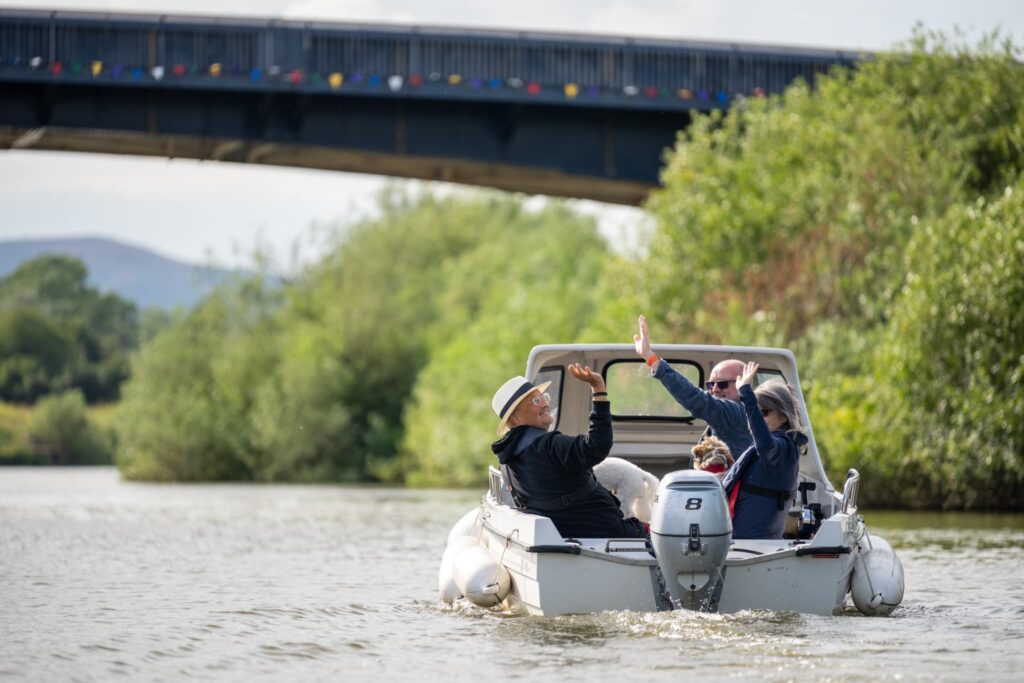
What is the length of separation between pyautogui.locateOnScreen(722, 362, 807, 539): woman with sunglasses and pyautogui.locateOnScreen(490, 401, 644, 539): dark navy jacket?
2.49ft

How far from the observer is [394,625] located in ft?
39.9

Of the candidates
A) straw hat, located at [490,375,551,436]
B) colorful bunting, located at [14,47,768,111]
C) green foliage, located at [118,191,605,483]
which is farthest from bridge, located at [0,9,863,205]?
straw hat, located at [490,375,551,436]

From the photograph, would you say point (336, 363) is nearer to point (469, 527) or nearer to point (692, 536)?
point (469, 527)

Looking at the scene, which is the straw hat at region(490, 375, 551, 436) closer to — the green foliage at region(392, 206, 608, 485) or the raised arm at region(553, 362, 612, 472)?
the raised arm at region(553, 362, 612, 472)

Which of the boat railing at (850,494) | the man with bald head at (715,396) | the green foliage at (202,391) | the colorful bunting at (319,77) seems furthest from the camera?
the green foliage at (202,391)

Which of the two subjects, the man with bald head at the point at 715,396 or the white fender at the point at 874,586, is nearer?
the man with bald head at the point at 715,396

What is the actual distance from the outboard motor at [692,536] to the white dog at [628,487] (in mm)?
1847

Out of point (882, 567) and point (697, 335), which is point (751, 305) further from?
point (882, 567)

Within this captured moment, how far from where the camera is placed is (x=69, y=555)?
61.5 ft

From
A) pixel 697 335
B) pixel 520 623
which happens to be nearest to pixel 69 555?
pixel 520 623

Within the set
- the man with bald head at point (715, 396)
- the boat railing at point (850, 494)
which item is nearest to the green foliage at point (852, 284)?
the boat railing at point (850, 494)

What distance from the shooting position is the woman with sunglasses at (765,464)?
36.0 ft

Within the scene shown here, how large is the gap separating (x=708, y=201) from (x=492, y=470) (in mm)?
17612

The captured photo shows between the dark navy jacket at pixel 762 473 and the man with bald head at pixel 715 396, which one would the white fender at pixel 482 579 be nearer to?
the dark navy jacket at pixel 762 473
